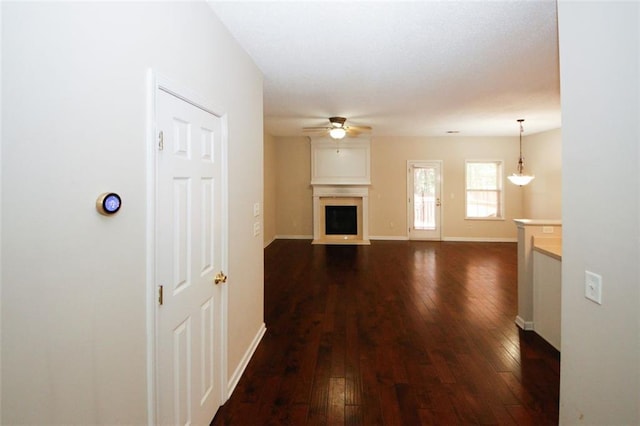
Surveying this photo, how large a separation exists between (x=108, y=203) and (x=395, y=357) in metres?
2.50

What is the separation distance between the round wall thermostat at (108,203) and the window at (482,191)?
8.74 m

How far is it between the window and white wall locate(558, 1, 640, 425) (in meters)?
7.61

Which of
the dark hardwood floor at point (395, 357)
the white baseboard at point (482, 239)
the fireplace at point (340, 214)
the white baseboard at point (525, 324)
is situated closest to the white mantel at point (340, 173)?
the fireplace at point (340, 214)

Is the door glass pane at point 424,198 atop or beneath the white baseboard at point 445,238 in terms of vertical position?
atop

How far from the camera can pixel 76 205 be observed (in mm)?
1040

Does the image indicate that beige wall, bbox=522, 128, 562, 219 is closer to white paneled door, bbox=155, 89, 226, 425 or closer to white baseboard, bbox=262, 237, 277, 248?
white baseboard, bbox=262, 237, 277, 248

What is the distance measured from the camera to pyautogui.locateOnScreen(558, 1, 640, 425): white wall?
118 cm

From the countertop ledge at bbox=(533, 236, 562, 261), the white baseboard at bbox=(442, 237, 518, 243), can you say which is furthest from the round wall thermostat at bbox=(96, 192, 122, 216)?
the white baseboard at bbox=(442, 237, 518, 243)

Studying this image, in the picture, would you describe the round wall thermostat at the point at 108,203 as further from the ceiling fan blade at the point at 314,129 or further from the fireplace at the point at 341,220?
the fireplace at the point at 341,220

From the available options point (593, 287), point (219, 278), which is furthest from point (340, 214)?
point (593, 287)

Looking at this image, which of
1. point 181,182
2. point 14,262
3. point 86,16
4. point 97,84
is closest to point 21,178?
point 14,262

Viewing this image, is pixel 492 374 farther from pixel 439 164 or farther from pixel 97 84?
pixel 439 164

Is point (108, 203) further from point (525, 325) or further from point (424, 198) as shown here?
point (424, 198)

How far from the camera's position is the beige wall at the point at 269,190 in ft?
25.5
